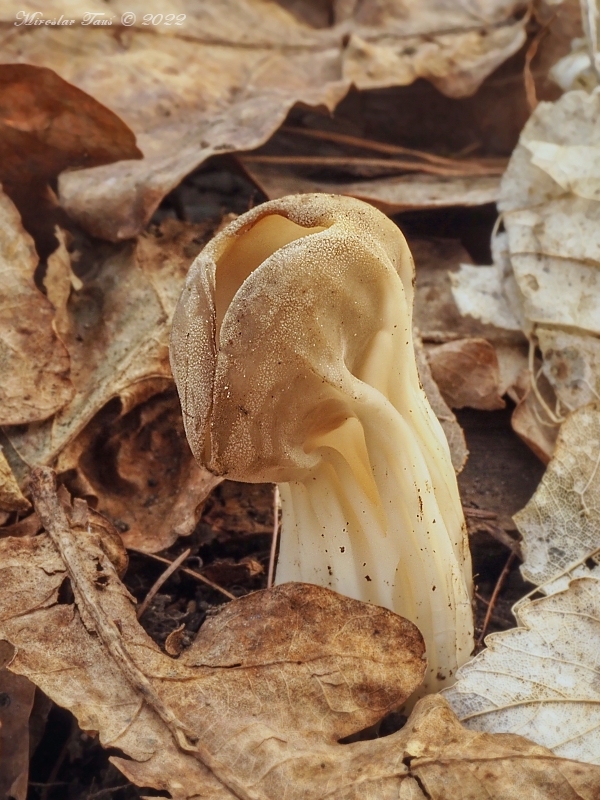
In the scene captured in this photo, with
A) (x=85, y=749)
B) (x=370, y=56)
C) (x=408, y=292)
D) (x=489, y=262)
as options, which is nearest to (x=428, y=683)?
(x=85, y=749)

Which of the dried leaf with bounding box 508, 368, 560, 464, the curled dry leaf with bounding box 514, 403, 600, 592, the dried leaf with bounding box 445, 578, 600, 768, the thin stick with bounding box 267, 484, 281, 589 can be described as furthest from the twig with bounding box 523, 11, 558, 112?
the dried leaf with bounding box 445, 578, 600, 768

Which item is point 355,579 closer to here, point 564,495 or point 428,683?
point 428,683

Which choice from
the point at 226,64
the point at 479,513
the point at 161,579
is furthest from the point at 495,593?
the point at 226,64

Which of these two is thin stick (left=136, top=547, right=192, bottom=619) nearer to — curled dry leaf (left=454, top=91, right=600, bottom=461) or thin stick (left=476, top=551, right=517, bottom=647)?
thin stick (left=476, top=551, right=517, bottom=647)

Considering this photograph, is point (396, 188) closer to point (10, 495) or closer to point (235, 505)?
point (235, 505)

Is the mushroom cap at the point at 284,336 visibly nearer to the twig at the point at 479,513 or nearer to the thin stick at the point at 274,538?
the thin stick at the point at 274,538
